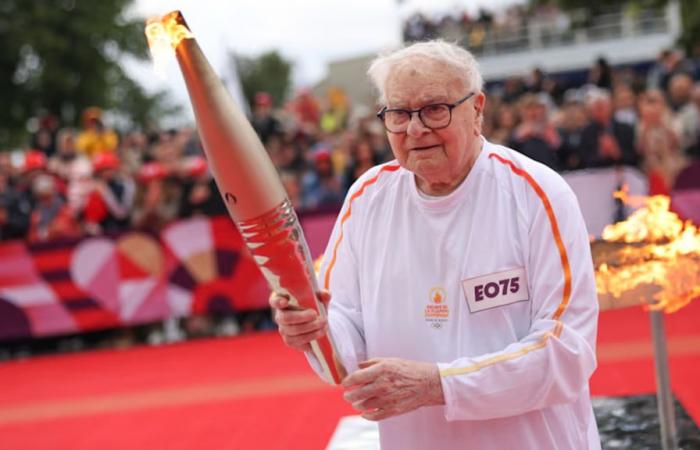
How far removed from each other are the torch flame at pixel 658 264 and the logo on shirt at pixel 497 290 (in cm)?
113

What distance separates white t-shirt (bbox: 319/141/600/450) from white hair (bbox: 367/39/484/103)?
0.24m

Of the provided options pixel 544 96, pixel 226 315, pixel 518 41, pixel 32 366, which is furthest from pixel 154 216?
pixel 518 41

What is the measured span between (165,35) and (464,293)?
974mm

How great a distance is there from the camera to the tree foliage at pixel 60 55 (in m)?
25.6

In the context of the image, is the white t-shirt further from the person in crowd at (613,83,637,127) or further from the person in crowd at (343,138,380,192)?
the person in crowd at (613,83,637,127)

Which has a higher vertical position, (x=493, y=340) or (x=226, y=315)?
(x=493, y=340)

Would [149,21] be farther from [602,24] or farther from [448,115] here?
[602,24]

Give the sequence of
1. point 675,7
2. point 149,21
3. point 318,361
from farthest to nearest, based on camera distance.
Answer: point 675,7 < point 318,361 < point 149,21

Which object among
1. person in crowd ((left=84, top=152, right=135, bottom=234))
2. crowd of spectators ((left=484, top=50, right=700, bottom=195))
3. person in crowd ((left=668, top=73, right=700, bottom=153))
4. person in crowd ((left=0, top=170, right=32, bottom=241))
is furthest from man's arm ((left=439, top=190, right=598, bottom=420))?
person in crowd ((left=0, top=170, right=32, bottom=241))

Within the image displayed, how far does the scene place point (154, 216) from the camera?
29.9ft

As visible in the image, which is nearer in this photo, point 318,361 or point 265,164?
point 265,164

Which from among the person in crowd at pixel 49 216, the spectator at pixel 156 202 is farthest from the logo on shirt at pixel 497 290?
the person in crowd at pixel 49 216

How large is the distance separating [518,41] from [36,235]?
2054 cm

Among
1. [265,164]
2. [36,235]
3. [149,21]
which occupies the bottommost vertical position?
[36,235]
